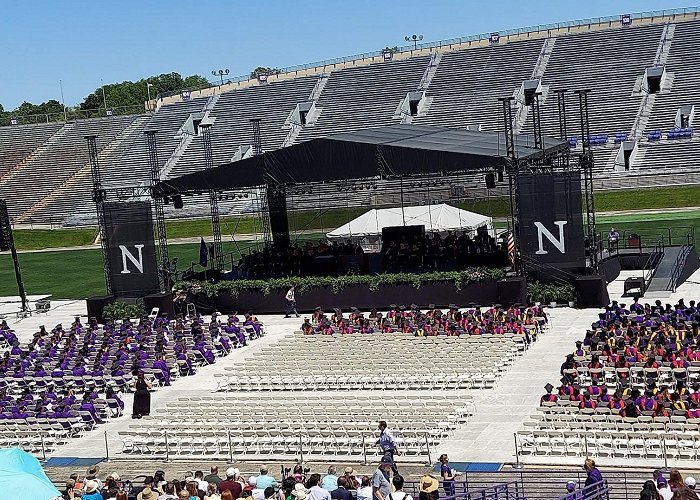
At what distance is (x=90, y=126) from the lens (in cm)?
10031

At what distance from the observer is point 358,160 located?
37.0 m

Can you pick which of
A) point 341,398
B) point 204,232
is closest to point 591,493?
point 341,398

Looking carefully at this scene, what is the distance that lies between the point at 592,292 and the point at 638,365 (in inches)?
439

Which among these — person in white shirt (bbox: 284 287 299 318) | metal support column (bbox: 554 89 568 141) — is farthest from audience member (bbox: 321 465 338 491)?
metal support column (bbox: 554 89 568 141)

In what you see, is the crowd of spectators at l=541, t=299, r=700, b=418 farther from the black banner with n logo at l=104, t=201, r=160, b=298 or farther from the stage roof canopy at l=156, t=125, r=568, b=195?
the black banner with n logo at l=104, t=201, r=160, b=298

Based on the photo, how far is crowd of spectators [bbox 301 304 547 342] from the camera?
100 feet

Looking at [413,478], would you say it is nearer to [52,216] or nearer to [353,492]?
[353,492]

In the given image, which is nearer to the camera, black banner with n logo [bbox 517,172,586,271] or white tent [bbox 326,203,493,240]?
black banner with n logo [bbox 517,172,586,271]

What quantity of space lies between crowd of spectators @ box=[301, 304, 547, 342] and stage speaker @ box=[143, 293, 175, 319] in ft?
23.7

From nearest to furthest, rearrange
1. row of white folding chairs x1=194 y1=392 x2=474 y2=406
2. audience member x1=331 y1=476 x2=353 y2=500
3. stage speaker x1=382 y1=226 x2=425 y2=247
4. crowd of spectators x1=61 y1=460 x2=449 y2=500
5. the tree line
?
1. crowd of spectators x1=61 y1=460 x2=449 y2=500
2. audience member x1=331 y1=476 x2=353 y2=500
3. row of white folding chairs x1=194 y1=392 x2=474 y2=406
4. stage speaker x1=382 y1=226 x2=425 y2=247
5. the tree line

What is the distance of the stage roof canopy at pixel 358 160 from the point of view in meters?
36.0

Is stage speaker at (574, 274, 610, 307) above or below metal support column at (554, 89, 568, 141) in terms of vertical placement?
below

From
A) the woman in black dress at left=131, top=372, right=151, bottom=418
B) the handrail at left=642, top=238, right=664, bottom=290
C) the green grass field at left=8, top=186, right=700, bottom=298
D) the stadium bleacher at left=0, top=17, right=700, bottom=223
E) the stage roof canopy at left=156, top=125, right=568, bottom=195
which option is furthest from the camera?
the stadium bleacher at left=0, top=17, right=700, bottom=223

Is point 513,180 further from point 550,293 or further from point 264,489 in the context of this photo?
point 264,489
